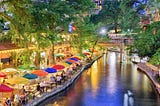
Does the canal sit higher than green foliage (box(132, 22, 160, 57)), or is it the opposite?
green foliage (box(132, 22, 160, 57))

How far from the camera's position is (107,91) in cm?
3766

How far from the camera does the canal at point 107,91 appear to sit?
31359 mm

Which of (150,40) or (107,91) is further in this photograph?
(107,91)

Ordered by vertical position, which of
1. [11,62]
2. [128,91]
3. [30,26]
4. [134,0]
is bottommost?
[128,91]

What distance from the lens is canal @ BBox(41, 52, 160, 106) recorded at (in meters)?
31.4

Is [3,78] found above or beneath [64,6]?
beneath

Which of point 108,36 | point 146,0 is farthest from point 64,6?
point 108,36

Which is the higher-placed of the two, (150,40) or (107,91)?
(150,40)

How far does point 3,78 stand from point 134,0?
51.6 feet

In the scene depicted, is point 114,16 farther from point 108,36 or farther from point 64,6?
point 64,6

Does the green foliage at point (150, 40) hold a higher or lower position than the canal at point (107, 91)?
higher

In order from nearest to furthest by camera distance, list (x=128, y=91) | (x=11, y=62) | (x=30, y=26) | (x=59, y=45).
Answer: (x=30, y=26) → (x=128, y=91) → (x=11, y=62) → (x=59, y=45)

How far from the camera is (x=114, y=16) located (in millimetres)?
82188

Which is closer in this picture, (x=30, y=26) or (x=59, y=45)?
(x=30, y=26)
